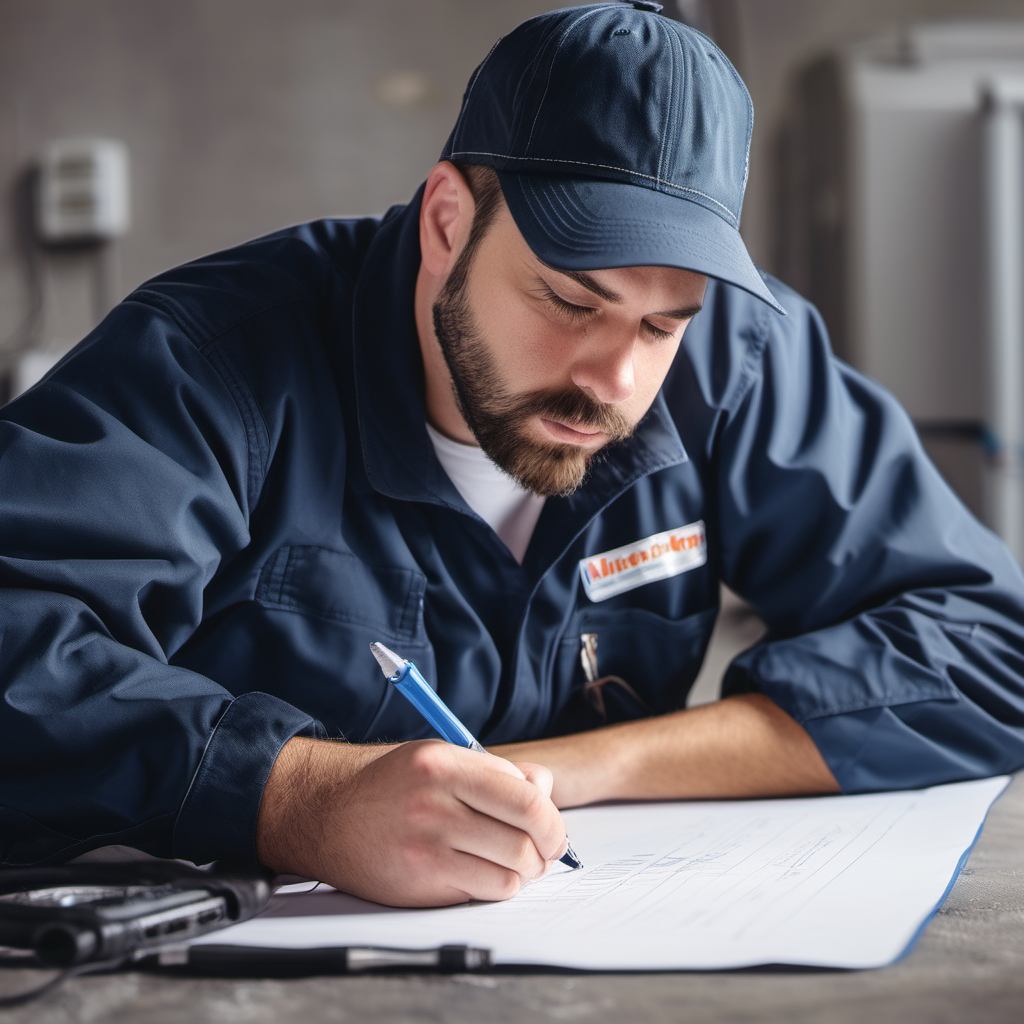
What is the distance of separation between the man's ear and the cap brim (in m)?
0.10

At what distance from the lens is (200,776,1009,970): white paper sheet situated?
564 millimetres

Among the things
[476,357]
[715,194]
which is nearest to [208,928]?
Result: [476,357]

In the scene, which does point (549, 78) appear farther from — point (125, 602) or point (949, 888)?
point (949, 888)

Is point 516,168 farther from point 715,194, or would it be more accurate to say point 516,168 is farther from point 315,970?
point 315,970

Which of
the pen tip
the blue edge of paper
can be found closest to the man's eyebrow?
the pen tip

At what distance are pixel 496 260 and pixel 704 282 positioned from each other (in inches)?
6.7

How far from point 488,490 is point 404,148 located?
6.23ft

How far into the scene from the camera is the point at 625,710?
1.13 metres

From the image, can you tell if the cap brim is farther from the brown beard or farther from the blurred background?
the blurred background

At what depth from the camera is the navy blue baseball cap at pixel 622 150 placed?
2.73 ft

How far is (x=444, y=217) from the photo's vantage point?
0.99 metres

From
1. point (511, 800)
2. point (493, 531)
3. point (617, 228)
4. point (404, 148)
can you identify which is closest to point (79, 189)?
point (404, 148)

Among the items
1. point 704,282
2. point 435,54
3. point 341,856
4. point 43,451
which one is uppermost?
point 435,54

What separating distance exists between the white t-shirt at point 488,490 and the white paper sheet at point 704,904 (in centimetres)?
30
